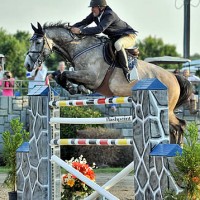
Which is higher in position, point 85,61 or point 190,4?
point 190,4

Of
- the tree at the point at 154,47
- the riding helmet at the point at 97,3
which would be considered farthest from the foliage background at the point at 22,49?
the riding helmet at the point at 97,3

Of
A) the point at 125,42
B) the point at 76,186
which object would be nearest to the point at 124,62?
the point at 125,42

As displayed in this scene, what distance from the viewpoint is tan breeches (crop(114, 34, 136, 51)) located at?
39.7 ft

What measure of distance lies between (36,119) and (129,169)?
5.20ft

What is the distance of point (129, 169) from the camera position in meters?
8.49

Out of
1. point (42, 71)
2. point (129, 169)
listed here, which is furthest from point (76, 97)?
point (129, 169)

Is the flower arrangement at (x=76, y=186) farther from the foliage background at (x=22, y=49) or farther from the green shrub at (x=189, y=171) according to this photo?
the foliage background at (x=22, y=49)

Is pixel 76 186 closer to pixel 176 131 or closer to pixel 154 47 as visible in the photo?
pixel 176 131

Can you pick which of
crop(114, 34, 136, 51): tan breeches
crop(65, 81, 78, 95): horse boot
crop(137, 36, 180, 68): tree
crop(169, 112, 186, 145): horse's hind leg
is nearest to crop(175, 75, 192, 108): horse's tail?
crop(169, 112, 186, 145): horse's hind leg

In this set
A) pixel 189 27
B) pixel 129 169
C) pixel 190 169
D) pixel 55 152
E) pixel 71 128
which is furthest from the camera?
pixel 189 27

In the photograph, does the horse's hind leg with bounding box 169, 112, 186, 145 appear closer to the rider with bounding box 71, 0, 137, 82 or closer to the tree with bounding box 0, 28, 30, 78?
the rider with bounding box 71, 0, 137, 82

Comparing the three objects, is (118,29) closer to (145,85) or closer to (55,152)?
(55,152)

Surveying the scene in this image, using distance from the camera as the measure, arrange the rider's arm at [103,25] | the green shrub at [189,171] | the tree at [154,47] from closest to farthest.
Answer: the green shrub at [189,171] < the rider's arm at [103,25] < the tree at [154,47]

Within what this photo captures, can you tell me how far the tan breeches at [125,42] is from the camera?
12.1 meters
